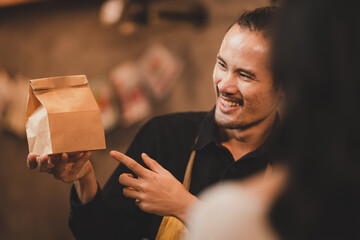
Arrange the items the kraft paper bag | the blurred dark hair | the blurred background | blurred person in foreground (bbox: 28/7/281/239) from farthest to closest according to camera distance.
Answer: the blurred background → blurred person in foreground (bbox: 28/7/281/239) → the kraft paper bag → the blurred dark hair

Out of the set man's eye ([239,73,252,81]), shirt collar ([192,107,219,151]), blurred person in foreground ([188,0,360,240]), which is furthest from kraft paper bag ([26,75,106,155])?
blurred person in foreground ([188,0,360,240])

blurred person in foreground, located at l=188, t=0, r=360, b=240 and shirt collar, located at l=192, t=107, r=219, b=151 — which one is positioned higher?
blurred person in foreground, located at l=188, t=0, r=360, b=240

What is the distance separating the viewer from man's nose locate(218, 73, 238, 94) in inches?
57.8

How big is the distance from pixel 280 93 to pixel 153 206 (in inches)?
30.4

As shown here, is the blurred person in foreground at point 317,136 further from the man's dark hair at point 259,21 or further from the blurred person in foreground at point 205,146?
the man's dark hair at point 259,21

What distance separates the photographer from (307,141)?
62cm

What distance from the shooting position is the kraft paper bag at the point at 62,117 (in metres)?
1.19

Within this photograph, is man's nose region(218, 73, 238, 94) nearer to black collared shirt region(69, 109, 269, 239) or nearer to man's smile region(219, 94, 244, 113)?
man's smile region(219, 94, 244, 113)

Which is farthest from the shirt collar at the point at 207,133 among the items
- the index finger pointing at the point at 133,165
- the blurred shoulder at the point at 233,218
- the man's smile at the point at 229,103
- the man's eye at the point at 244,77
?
the blurred shoulder at the point at 233,218

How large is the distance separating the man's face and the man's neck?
0.05 metres

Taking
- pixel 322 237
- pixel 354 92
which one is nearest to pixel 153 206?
pixel 322 237

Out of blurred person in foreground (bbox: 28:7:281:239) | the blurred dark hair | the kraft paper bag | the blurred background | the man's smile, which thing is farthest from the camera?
the blurred background

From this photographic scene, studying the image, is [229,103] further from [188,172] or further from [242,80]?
[188,172]

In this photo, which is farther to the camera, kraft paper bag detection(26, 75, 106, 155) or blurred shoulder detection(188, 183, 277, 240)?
kraft paper bag detection(26, 75, 106, 155)
